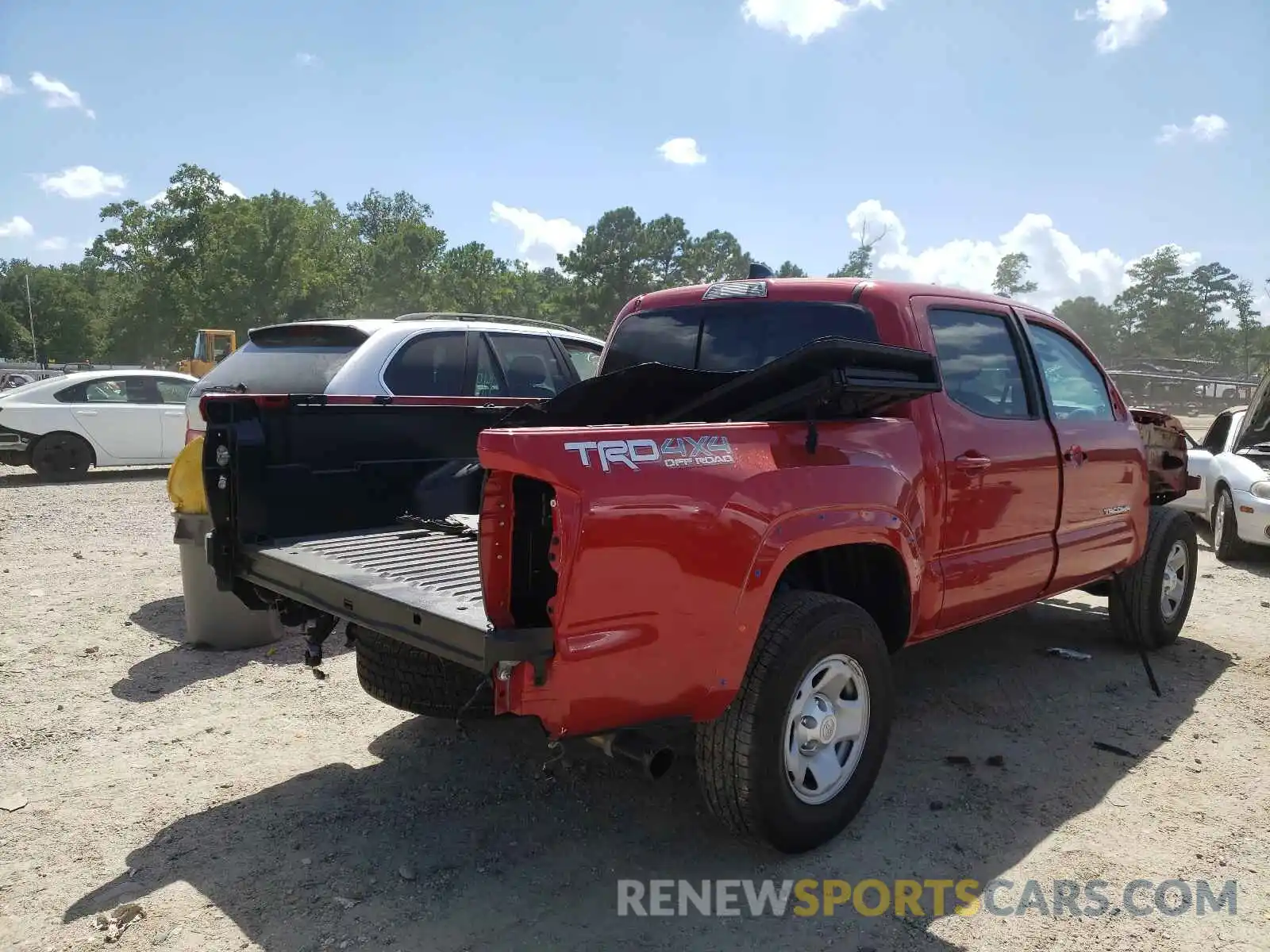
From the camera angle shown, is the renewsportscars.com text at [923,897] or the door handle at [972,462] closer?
the renewsportscars.com text at [923,897]

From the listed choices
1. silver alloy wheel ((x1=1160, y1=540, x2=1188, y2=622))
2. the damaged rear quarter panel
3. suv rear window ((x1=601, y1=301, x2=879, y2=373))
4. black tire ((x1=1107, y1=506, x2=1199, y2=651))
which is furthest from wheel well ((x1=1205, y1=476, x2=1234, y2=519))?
the damaged rear quarter panel

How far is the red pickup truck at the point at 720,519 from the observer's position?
8.20ft

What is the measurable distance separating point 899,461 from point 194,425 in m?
5.43

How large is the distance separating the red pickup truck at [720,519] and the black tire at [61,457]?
10442 mm

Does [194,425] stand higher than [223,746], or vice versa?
[194,425]

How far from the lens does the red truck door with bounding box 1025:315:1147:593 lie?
14.9 feet

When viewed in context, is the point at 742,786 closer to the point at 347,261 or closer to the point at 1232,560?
the point at 1232,560

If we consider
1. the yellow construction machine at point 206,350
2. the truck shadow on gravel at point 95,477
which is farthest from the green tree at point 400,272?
the truck shadow on gravel at point 95,477

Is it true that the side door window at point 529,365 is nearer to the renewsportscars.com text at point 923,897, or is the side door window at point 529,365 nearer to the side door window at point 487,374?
the side door window at point 487,374

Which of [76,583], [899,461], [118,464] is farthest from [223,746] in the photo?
[118,464]

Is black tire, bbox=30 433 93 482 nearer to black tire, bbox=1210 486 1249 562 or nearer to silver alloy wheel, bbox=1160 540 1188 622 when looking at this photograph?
silver alloy wheel, bbox=1160 540 1188 622

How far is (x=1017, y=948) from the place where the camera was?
2693 millimetres

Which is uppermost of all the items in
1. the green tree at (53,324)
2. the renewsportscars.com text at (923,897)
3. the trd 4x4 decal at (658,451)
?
the green tree at (53,324)

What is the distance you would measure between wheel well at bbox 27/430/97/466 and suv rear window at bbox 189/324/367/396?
25.4 feet
